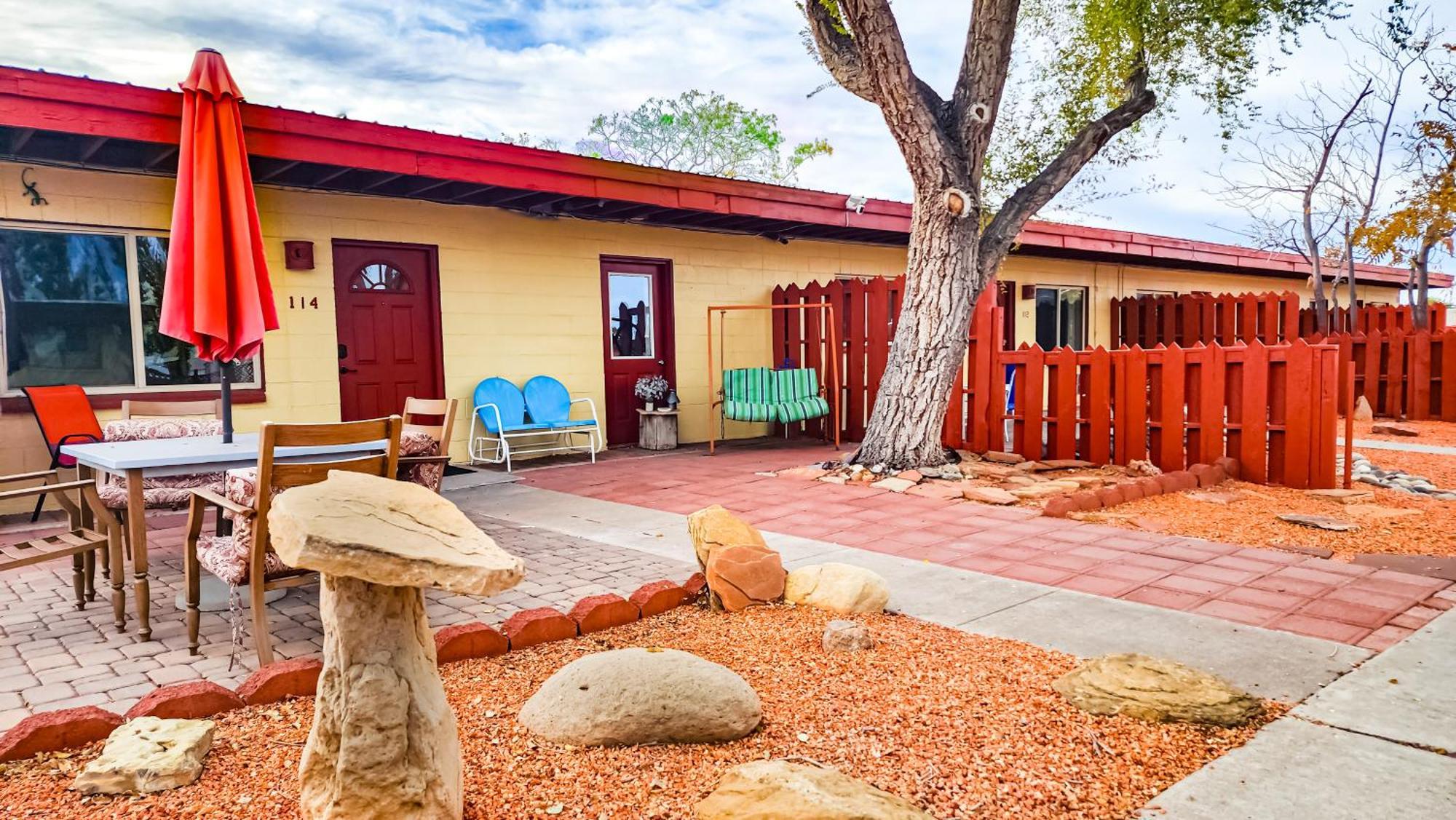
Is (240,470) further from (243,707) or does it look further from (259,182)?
(259,182)

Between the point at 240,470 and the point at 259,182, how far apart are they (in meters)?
4.65

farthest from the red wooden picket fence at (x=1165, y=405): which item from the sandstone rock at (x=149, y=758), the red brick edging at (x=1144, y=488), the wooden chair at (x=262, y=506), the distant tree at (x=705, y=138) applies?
the distant tree at (x=705, y=138)

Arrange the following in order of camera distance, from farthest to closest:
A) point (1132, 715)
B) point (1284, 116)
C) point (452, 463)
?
point (1284, 116), point (452, 463), point (1132, 715)

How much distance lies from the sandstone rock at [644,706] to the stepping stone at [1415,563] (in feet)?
11.2

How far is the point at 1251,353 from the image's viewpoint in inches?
252

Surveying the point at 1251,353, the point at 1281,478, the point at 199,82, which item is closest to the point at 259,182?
the point at 199,82

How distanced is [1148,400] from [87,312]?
8.31 metres

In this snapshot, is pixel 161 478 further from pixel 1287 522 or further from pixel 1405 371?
pixel 1405 371

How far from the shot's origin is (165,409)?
520 centimetres

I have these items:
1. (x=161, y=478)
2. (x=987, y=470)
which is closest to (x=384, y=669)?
(x=161, y=478)

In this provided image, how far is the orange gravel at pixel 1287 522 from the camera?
15.0ft

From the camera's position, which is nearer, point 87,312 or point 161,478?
point 161,478

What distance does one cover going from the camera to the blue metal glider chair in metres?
8.23

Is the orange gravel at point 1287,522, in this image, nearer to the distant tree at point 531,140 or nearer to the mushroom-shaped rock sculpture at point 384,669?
the mushroom-shaped rock sculpture at point 384,669
